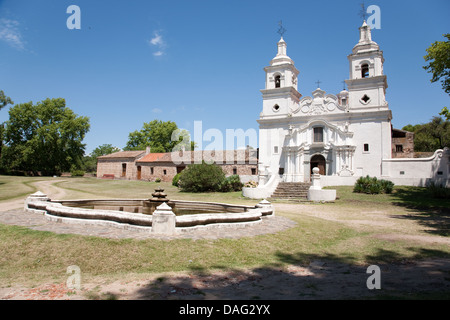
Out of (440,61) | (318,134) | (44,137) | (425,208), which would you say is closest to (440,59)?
(440,61)

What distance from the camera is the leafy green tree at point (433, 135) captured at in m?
41.9

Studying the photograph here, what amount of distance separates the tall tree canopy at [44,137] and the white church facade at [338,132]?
3007 centimetres

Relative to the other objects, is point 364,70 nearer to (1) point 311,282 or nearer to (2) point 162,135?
(1) point 311,282

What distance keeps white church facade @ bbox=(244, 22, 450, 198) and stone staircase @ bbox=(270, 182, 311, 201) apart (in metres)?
0.83

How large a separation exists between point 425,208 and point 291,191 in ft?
31.0

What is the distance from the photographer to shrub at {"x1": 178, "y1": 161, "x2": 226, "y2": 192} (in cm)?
2566

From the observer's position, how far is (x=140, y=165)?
4288 centimetres

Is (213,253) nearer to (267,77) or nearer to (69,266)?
(69,266)

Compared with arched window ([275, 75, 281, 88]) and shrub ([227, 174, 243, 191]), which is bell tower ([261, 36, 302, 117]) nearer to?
arched window ([275, 75, 281, 88])

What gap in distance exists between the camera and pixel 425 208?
1577 cm

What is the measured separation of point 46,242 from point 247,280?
15.2 feet

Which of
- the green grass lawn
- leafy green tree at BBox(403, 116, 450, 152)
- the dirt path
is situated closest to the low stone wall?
the green grass lawn

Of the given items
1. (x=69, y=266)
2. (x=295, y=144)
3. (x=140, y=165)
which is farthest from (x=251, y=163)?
(x=69, y=266)
